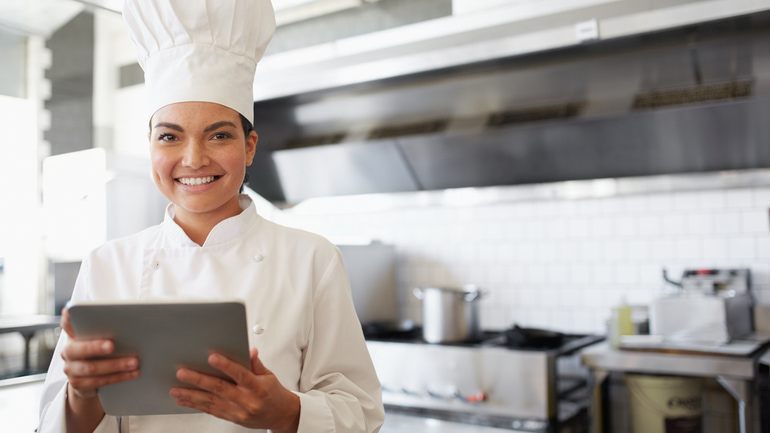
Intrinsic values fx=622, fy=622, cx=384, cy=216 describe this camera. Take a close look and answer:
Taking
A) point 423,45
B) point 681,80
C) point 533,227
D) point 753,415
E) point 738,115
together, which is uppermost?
point 423,45

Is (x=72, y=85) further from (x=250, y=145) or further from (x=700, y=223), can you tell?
(x=700, y=223)

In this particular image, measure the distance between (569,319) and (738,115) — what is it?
4.20 ft

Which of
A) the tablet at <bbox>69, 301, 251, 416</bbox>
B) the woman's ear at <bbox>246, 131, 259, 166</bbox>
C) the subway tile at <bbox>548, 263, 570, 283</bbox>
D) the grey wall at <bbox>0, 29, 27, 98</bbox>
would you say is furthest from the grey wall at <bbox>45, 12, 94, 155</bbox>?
the subway tile at <bbox>548, 263, 570, 283</bbox>

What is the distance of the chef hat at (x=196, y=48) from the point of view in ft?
3.88

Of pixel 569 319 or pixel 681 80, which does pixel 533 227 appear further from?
pixel 681 80

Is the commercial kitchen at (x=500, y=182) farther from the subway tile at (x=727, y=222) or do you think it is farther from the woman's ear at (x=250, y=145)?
the woman's ear at (x=250, y=145)

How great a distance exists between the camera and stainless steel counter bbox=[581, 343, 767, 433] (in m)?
2.25

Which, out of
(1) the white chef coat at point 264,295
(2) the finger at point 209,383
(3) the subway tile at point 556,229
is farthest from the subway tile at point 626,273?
(2) the finger at point 209,383

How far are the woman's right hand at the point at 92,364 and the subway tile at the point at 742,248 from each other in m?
2.75

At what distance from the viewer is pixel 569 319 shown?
3.24m

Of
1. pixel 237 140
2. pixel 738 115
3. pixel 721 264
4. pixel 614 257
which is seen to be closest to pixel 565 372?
pixel 614 257

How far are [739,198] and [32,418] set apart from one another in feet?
9.65

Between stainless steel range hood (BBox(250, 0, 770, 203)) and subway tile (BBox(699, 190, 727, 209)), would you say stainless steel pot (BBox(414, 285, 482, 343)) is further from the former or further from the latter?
subway tile (BBox(699, 190, 727, 209))

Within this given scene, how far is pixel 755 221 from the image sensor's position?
2826mm
